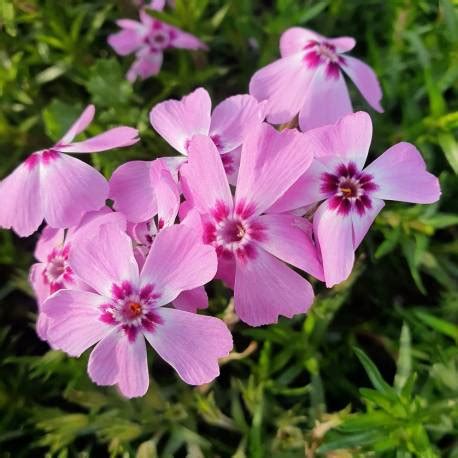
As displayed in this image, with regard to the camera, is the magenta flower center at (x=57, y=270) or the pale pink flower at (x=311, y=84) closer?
the magenta flower center at (x=57, y=270)

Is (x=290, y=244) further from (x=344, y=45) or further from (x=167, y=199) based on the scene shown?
(x=344, y=45)

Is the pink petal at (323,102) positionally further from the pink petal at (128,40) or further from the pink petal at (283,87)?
the pink petal at (128,40)

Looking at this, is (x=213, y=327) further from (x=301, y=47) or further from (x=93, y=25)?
(x=93, y=25)

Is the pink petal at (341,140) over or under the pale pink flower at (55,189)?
over

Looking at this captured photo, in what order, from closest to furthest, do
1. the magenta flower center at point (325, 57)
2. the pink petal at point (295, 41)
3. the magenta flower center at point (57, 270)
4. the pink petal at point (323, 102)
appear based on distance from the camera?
1. the magenta flower center at point (57, 270)
2. the pink petal at point (323, 102)
3. the magenta flower center at point (325, 57)
4. the pink petal at point (295, 41)

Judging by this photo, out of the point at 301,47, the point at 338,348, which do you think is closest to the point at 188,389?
the point at 338,348

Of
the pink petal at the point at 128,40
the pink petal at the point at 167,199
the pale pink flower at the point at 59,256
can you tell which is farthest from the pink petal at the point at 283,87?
the pink petal at the point at 128,40

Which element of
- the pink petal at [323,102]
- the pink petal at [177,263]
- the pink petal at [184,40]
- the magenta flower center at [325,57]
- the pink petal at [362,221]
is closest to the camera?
the pink petal at [177,263]
